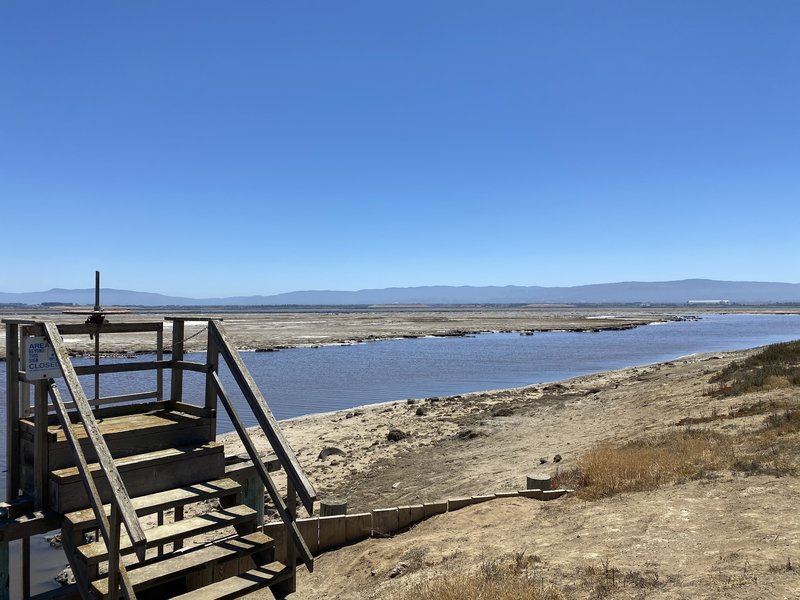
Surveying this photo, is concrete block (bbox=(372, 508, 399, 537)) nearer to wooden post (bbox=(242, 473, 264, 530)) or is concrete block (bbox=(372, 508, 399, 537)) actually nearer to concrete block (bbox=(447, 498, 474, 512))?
concrete block (bbox=(447, 498, 474, 512))

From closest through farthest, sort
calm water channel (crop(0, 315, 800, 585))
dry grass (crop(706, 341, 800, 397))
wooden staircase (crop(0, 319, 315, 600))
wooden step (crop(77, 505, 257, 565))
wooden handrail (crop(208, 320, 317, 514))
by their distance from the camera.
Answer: wooden staircase (crop(0, 319, 315, 600))
wooden step (crop(77, 505, 257, 565))
wooden handrail (crop(208, 320, 317, 514))
dry grass (crop(706, 341, 800, 397))
calm water channel (crop(0, 315, 800, 585))

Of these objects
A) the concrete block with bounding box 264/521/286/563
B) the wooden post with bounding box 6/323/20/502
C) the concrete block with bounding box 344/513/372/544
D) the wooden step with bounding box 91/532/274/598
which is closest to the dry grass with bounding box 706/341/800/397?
the concrete block with bounding box 344/513/372/544

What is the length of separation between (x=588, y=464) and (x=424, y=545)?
3.70 m

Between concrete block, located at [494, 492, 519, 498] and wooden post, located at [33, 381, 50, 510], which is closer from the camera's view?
wooden post, located at [33, 381, 50, 510]

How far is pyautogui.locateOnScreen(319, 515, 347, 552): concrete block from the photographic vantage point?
843 centimetres

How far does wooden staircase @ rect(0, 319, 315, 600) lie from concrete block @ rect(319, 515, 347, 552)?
1317mm

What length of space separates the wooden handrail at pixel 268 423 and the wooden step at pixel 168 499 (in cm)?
70

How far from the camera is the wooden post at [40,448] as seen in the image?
5680 millimetres

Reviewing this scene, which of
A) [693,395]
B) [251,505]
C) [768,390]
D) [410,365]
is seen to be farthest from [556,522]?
[410,365]

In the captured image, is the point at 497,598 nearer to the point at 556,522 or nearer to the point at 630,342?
the point at 556,522

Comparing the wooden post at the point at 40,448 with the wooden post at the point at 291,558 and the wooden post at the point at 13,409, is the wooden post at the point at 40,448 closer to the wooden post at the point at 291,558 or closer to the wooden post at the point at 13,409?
the wooden post at the point at 13,409

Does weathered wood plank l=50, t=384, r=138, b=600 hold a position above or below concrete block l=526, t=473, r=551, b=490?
above

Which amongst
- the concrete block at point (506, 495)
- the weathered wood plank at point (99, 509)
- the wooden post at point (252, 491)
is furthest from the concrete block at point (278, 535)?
the concrete block at point (506, 495)

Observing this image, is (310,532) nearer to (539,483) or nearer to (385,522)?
(385,522)
